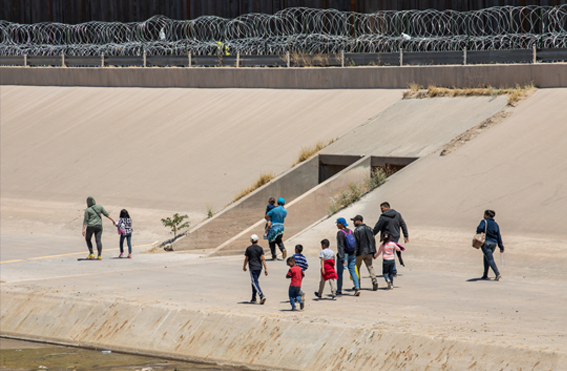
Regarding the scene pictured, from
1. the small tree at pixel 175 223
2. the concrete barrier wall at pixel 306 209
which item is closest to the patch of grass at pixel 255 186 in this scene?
the small tree at pixel 175 223

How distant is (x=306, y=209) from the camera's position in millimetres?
18156

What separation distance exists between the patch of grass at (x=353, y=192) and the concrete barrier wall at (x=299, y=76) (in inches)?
203

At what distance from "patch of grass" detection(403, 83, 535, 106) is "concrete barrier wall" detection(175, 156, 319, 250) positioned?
4434 mm

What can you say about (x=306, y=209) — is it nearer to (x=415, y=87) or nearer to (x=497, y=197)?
(x=497, y=197)

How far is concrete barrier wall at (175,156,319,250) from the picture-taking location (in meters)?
18.5

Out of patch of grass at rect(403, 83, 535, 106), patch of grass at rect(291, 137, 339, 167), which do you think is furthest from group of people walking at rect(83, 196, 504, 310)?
patch of grass at rect(403, 83, 535, 106)

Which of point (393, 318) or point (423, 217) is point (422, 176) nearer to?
point (423, 217)

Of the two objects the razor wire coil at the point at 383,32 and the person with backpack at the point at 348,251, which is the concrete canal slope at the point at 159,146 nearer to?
the razor wire coil at the point at 383,32

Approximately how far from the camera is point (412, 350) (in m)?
9.91

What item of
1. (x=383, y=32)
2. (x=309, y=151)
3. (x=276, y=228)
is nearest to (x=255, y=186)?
(x=309, y=151)

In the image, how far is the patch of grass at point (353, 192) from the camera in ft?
59.2

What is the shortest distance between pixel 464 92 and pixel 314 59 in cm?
612

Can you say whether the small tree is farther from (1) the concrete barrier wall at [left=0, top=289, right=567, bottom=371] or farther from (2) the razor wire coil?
(2) the razor wire coil

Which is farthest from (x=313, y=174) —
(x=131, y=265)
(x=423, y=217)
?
(x=131, y=265)
